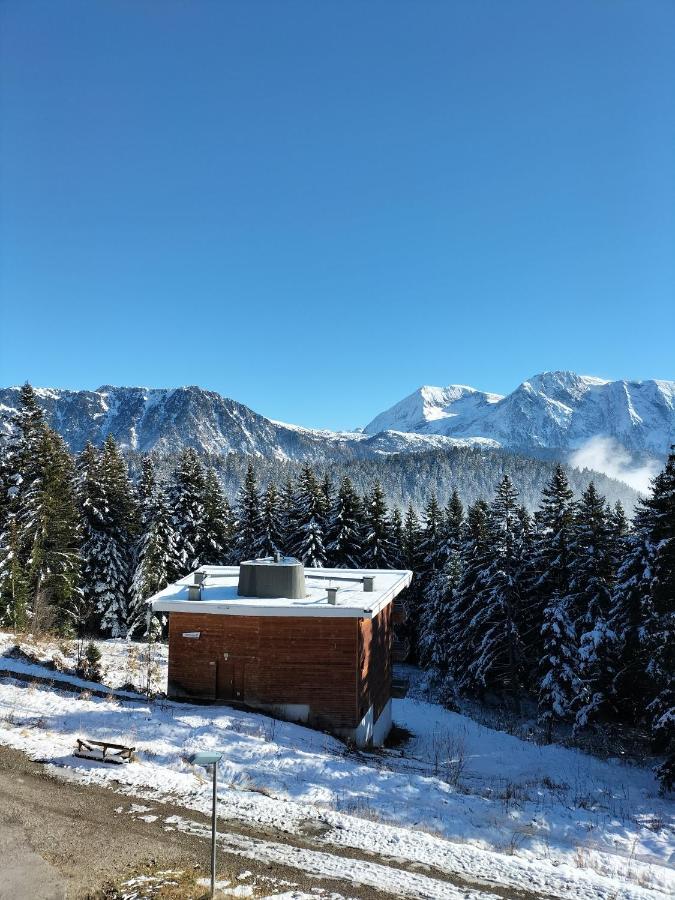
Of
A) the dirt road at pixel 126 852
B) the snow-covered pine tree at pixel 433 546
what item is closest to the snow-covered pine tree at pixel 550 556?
the snow-covered pine tree at pixel 433 546

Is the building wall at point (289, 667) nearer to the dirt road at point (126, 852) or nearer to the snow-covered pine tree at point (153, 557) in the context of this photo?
the dirt road at point (126, 852)

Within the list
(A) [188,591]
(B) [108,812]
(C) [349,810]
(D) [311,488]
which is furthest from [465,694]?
(B) [108,812]

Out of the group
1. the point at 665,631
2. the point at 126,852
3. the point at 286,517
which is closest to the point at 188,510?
the point at 286,517

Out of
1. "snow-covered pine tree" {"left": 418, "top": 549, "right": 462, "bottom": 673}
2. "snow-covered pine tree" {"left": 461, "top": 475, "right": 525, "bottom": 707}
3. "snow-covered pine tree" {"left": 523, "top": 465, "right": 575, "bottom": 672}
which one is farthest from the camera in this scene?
"snow-covered pine tree" {"left": 418, "top": 549, "right": 462, "bottom": 673}

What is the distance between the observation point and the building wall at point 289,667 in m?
18.2

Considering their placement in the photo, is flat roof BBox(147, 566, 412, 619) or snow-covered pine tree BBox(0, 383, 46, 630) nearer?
flat roof BBox(147, 566, 412, 619)

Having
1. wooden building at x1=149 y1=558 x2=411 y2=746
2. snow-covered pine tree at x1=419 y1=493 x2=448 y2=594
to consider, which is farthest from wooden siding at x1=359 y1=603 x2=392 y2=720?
snow-covered pine tree at x1=419 y1=493 x2=448 y2=594

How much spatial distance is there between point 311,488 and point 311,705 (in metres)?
24.4

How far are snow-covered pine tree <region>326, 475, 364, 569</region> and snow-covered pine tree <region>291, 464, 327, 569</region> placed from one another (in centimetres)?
73

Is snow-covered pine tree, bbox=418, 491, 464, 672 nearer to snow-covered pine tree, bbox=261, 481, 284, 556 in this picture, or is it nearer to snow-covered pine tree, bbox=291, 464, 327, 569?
snow-covered pine tree, bbox=291, 464, 327, 569

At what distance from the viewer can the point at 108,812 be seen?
941 centimetres

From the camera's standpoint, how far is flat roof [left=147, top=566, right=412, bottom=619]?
1802 centimetres

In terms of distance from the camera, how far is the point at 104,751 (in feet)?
37.3

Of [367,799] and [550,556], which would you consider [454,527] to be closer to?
[550,556]
